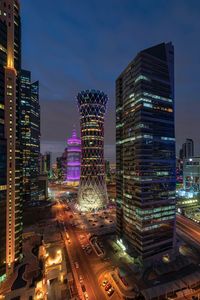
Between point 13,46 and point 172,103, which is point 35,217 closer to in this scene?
point 13,46

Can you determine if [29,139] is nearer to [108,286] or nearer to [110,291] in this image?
[108,286]

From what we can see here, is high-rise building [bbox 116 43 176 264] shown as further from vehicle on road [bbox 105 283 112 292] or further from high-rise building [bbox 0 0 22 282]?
high-rise building [bbox 0 0 22 282]

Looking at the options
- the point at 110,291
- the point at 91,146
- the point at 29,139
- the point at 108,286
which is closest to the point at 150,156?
the point at 108,286

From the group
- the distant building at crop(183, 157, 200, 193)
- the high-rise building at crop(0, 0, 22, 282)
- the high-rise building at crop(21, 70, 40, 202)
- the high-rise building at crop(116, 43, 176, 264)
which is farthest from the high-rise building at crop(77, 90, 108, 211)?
the distant building at crop(183, 157, 200, 193)

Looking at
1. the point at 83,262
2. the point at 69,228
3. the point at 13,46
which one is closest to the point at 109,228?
the point at 69,228

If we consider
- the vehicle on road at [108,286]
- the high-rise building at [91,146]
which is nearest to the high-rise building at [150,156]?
the vehicle on road at [108,286]

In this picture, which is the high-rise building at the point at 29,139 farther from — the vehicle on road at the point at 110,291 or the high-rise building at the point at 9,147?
the vehicle on road at the point at 110,291
